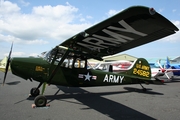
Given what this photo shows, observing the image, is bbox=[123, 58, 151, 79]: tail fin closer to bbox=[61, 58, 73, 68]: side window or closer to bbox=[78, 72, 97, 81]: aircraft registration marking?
bbox=[78, 72, 97, 81]: aircraft registration marking

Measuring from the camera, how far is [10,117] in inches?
163

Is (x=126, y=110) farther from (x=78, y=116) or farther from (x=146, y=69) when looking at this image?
(x=146, y=69)

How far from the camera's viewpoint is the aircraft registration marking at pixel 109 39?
4090 mm

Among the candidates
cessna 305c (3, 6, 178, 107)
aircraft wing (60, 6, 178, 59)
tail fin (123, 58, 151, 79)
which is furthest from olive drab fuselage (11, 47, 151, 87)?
aircraft wing (60, 6, 178, 59)

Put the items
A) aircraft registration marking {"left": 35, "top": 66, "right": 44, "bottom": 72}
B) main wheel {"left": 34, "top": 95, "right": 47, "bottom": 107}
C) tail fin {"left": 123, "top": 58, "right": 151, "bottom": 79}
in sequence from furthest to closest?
tail fin {"left": 123, "top": 58, "right": 151, "bottom": 79} < aircraft registration marking {"left": 35, "top": 66, "right": 44, "bottom": 72} < main wheel {"left": 34, "top": 95, "right": 47, "bottom": 107}

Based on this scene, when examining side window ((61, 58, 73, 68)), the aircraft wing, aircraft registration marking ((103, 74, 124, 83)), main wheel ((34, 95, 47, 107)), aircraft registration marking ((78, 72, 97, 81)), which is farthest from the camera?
aircraft registration marking ((103, 74, 124, 83))

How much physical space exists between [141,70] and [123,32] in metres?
4.73

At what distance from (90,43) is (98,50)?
684 millimetres

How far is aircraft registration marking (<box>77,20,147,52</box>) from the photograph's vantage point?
161 inches

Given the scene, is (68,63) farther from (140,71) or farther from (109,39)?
(140,71)

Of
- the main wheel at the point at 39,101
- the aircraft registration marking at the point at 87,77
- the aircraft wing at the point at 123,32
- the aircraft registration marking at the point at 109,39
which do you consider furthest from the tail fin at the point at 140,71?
the main wheel at the point at 39,101

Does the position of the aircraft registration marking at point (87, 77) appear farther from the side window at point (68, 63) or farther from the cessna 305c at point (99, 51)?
the side window at point (68, 63)

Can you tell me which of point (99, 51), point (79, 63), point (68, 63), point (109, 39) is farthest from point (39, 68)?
point (109, 39)

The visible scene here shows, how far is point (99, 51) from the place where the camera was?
245 inches
